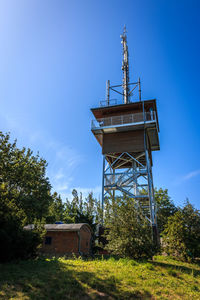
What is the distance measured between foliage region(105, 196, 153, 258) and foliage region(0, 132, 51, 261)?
3.99 metres

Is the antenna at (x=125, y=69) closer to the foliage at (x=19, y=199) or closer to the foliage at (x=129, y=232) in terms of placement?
the foliage at (x=19, y=199)

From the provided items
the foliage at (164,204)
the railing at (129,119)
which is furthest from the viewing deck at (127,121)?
the foliage at (164,204)

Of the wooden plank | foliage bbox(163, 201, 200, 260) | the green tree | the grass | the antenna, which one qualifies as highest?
the antenna

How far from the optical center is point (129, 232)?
36.8ft

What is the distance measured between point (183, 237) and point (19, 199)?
466 inches

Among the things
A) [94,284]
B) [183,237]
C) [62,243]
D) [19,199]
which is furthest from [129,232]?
[19,199]

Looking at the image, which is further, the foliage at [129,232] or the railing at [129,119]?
the railing at [129,119]

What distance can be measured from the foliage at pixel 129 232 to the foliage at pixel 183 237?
3.09 meters

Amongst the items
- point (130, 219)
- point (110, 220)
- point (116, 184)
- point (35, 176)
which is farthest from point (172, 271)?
point (35, 176)

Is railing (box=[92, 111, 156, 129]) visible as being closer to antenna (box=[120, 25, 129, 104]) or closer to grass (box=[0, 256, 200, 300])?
antenna (box=[120, 25, 129, 104])

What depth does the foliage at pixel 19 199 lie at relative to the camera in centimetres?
950

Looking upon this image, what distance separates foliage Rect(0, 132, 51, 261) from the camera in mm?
9498

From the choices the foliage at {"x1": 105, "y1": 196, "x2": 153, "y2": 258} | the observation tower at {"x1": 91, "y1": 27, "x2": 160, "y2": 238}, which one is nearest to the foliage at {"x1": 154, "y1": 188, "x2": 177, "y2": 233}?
the observation tower at {"x1": 91, "y1": 27, "x2": 160, "y2": 238}

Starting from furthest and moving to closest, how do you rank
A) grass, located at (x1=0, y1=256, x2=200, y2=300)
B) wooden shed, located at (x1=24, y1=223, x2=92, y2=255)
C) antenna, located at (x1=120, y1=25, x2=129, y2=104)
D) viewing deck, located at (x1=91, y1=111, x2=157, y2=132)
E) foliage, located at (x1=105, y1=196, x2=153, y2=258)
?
antenna, located at (x1=120, y1=25, x2=129, y2=104), viewing deck, located at (x1=91, y1=111, x2=157, y2=132), wooden shed, located at (x1=24, y1=223, x2=92, y2=255), foliage, located at (x1=105, y1=196, x2=153, y2=258), grass, located at (x1=0, y1=256, x2=200, y2=300)
